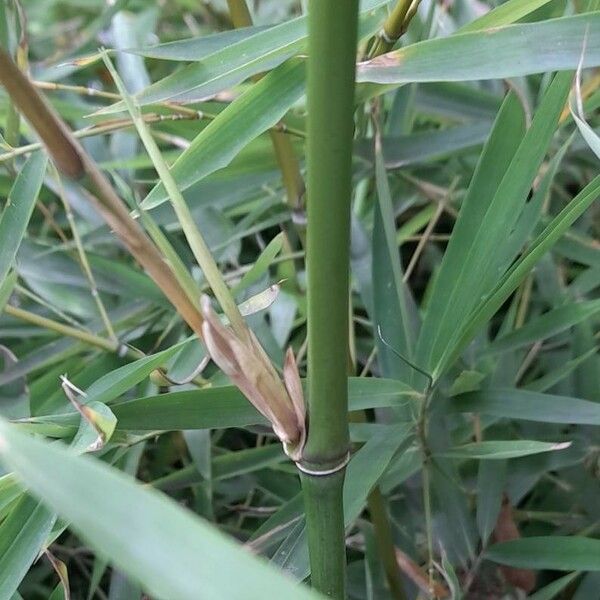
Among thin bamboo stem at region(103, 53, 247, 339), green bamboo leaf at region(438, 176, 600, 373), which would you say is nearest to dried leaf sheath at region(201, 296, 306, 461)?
thin bamboo stem at region(103, 53, 247, 339)

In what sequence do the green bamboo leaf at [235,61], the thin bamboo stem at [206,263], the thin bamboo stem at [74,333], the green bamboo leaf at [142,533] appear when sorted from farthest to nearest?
the thin bamboo stem at [74,333], the green bamboo leaf at [235,61], the thin bamboo stem at [206,263], the green bamboo leaf at [142,533]

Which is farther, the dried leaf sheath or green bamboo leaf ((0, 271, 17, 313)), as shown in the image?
green bamboo leaf ((0, 271, 17, 313))

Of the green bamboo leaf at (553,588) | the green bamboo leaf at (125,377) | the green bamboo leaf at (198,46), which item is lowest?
the green bamboo leaf at (553,588)

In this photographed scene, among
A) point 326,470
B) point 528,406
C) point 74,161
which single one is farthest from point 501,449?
point 74,161

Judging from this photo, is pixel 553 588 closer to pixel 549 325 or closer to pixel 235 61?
pixel 549 325

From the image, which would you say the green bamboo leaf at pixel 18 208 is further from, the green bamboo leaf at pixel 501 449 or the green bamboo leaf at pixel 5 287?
the green bamboo leaf at pixel 501 449

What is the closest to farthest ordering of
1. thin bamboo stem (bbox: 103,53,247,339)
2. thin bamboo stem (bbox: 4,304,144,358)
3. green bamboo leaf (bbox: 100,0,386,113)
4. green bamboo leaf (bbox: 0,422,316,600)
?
1. green bamboo leaf (bbox: 0,422,316,600)
2. thin bamboo stem (bbox: 103,53,247,339)
3. green bamboo leaf (bbox: 100,0,386,113)
4. thin bamboo stem (bbox: 4,304,144,358)

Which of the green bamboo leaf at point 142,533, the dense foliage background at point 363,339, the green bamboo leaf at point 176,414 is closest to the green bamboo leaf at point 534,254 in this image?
the dense foliage background at point 363,339

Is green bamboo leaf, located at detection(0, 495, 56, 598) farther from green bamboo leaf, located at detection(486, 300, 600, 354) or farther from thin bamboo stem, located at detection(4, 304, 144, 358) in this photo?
green bamboo leaf, located at detection(486, 300, 600, 354)

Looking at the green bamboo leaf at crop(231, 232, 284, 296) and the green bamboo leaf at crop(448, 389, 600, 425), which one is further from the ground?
the green bamboo leaf at crop(231, 232, 284, 296)
